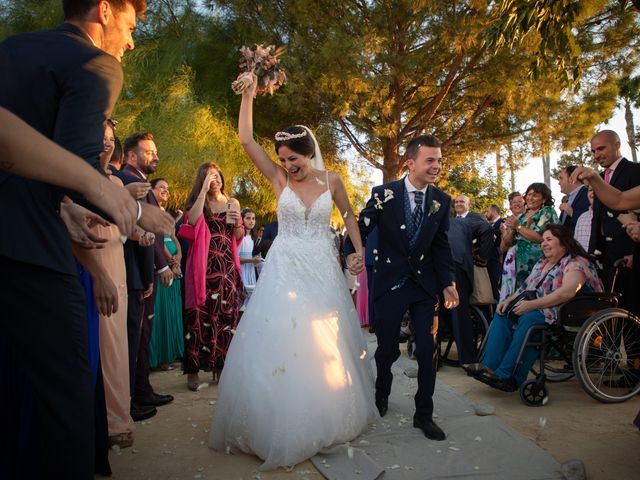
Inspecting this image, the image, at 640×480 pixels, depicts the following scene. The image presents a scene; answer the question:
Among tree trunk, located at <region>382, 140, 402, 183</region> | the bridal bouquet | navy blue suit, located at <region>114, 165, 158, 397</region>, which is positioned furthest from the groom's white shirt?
tree trunk, located at <region>382, 140, 402, 183</region>

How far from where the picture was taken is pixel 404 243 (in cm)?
422

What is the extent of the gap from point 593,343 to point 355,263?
2.32 m

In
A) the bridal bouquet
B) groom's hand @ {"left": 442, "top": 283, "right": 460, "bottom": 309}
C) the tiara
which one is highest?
the bridal bouquet

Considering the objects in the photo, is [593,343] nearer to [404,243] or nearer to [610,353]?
[610,353]

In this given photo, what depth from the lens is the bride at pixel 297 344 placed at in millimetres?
3359

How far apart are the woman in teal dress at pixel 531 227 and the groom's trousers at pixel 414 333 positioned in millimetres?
2560

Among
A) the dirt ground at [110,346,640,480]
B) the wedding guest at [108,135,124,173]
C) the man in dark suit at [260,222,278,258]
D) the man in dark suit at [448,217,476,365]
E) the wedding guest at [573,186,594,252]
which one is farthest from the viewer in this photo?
the man in dark suit at [260,222,278,258]

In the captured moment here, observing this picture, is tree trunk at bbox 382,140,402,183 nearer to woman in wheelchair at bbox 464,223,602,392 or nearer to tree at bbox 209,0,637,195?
tree at bbox 209,0,637,195

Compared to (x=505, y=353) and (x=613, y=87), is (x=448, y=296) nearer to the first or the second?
(x=505, y=353)

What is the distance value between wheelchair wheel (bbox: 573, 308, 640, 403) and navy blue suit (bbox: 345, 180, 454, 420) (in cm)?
143

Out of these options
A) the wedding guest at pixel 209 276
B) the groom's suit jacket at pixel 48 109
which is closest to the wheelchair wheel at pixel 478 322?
the wedding guest at pixel 209 276

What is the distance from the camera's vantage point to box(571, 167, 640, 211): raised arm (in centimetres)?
328

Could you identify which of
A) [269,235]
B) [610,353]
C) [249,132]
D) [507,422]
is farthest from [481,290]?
[269,235]

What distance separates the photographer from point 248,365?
139 inches
